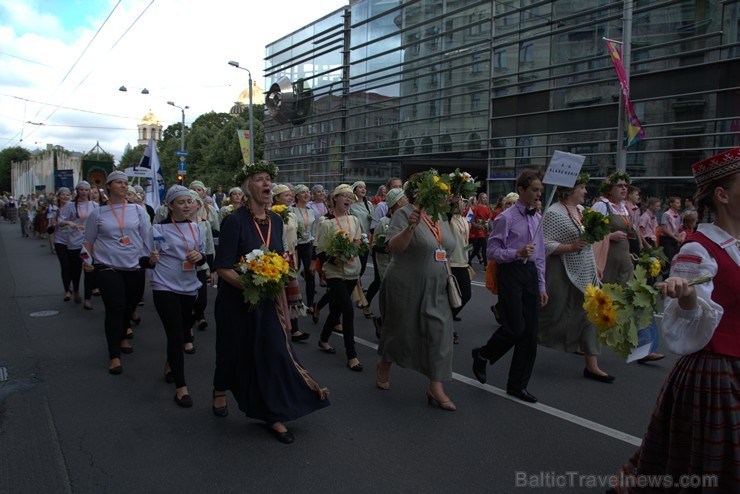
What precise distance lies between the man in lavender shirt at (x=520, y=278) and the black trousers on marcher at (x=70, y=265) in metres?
8.10

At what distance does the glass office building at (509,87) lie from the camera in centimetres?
1662

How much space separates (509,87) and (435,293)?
63.8 feet

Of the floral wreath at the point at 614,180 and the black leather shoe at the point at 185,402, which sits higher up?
the floral wreath at the point at 614,180

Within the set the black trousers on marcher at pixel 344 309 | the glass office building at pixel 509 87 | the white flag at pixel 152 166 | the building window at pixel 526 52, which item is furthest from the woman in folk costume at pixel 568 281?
the building window at pixel 526 52

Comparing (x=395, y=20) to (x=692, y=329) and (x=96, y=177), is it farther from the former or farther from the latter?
(x=692, y=329)

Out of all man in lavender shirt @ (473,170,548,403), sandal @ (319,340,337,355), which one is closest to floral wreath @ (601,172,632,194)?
man in lavender shirt @ (473,170,548,403)

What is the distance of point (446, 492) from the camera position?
3.51 meters

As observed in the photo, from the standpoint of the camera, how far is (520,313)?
4961 millimetres

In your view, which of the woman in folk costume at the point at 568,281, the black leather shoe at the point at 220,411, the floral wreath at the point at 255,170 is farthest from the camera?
the woman in folk costume at the point at 568,281

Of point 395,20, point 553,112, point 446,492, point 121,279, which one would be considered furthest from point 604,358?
point 395,20

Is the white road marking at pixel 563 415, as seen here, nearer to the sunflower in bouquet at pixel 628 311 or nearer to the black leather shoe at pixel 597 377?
the black leather shoe at pixel 597 377

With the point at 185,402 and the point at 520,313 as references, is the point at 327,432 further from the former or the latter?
the point at 520,313

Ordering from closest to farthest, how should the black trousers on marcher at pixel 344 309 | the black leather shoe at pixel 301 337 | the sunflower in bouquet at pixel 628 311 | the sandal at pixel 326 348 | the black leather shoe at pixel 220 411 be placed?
the sunflower in bouquet at pixel 628 311 < the black leather shoe at pixel 220 411 < the black trousers on marcher at pixel 344 309 < the sandal at pixel 326 348 < the black leather shoe at pixel 301 337

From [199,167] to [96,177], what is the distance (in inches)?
1712
